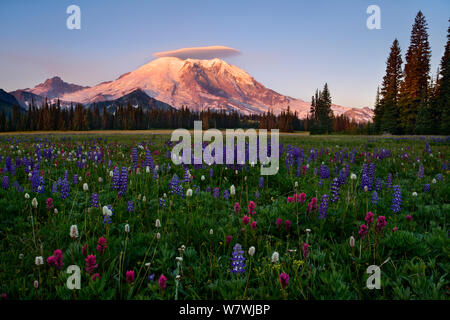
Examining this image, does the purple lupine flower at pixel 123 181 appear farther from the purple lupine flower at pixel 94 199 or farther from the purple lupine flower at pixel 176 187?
the purple lupine flower at pixel 176 187

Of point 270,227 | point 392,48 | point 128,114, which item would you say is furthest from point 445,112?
point 128,114

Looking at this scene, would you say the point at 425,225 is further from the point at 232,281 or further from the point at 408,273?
the point at 232,281

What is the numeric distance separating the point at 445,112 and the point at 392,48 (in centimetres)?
2198

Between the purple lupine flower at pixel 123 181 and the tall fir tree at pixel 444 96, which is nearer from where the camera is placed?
the purple lupine flower at pixel 123 181

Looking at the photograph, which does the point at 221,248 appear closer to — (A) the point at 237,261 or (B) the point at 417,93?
(A) the point at 237,261

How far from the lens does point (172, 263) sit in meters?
2.77

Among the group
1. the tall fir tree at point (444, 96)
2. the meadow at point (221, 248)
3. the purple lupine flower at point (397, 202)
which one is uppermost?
the tall fir tree at point (444, 96)

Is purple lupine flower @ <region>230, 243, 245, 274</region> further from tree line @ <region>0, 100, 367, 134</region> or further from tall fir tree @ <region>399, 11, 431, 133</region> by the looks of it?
tree line @ <region>0, 100, 367, 134</region>


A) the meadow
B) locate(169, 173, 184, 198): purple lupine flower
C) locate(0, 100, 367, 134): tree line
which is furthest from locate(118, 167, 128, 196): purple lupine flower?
locate(0, 100, 367, 134): tree line

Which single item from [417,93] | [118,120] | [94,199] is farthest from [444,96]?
[118,120]

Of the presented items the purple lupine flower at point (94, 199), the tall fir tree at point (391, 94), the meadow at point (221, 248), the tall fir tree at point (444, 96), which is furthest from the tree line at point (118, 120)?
the purple lupine flower at point (94, 199)

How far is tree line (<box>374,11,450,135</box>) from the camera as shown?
4309 cm

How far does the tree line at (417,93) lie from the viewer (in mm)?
43091

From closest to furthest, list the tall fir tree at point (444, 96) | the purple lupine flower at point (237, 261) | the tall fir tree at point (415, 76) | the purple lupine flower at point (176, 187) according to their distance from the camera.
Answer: the purple lupine flower at point (237, 261) → the purple lupine flower at point (176, 187) → the tall fir tree at point (444, 96) → the tall fir tree at point (415, 76)
